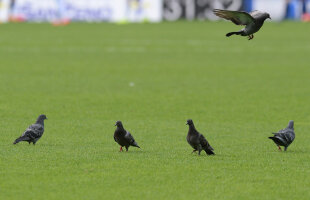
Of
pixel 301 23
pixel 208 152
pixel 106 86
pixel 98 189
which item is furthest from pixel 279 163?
pixel 301 23

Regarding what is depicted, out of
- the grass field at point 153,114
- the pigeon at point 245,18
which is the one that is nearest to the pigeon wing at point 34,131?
the grass field at point 153,114

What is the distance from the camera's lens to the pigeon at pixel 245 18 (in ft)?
30.2

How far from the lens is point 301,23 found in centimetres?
6725

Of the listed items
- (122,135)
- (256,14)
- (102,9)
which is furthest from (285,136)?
(102,9)

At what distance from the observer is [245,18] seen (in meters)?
9.30

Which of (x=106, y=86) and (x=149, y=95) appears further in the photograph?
(x=106, y=86)

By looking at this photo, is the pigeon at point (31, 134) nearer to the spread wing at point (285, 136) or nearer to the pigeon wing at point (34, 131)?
the pigeon wing at point (34, 131)

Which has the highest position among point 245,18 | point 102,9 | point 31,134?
point 102,9

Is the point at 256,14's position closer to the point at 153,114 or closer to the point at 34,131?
the point at 34,131

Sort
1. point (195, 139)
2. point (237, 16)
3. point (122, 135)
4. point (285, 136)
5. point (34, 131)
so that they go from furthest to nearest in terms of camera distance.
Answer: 1. point (34, 131)
2. point (285, 136)
3. point (122, 135)
4. point (195, 139)
5. point (237, 16)

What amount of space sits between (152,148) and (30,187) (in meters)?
4.49

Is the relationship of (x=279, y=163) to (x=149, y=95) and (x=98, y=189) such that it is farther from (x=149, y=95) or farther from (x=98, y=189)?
(x=149, y=95)

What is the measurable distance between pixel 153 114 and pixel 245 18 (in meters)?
12.9

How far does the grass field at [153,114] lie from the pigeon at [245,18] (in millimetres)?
3115
